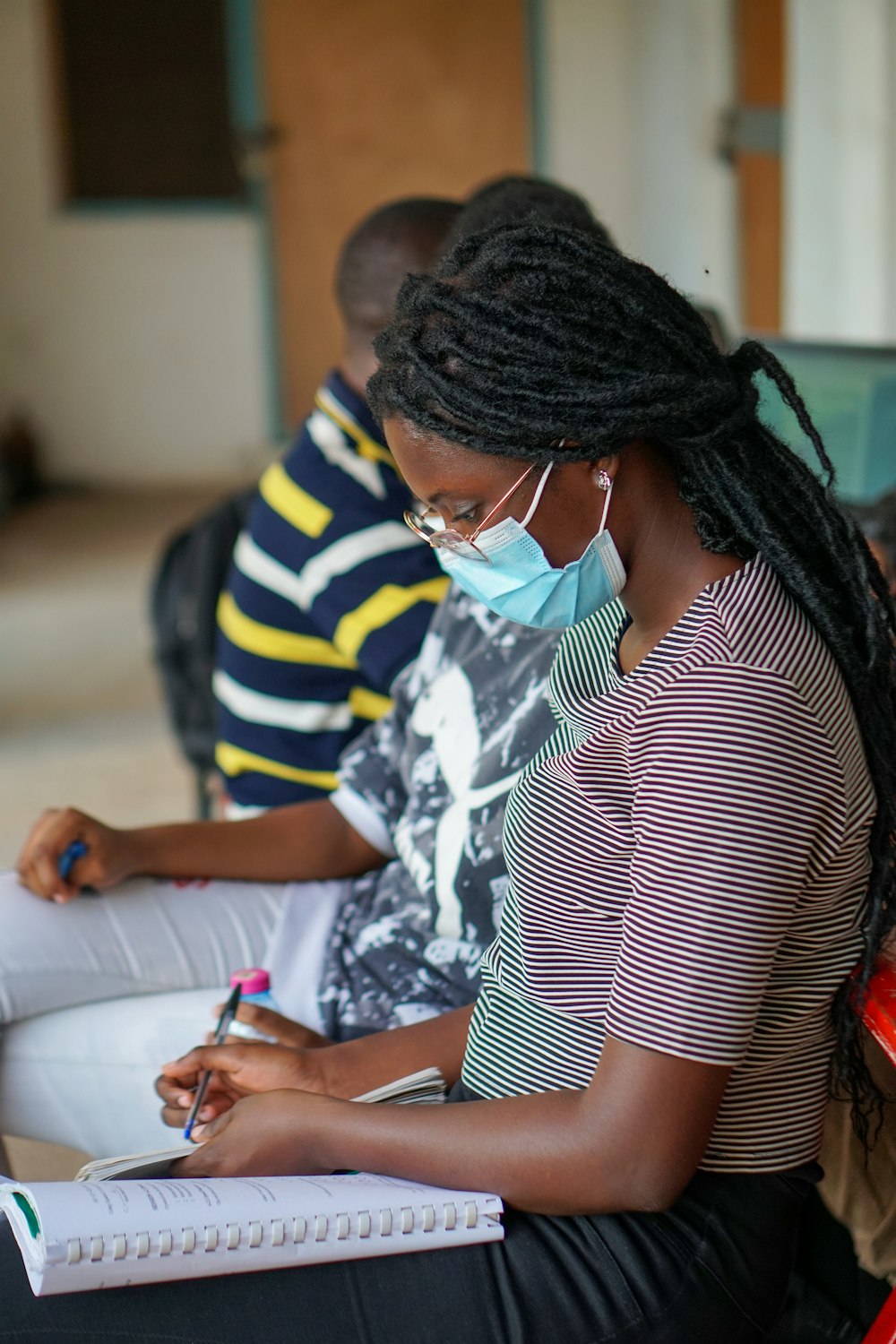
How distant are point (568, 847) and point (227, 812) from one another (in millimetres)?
1255

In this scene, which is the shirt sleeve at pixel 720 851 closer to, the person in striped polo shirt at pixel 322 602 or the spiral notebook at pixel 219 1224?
the spiral notebook at pixel 219 1224

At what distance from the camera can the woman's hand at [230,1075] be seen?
1.30 meters

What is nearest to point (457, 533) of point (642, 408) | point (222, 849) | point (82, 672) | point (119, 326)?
point (642, 408)

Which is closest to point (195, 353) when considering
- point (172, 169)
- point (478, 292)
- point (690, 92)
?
point (172, 169)

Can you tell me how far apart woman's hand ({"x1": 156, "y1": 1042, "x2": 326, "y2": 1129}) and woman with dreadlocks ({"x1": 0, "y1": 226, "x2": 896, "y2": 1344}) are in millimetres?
128

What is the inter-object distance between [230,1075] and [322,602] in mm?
725

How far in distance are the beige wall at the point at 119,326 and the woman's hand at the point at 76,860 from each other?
552cm

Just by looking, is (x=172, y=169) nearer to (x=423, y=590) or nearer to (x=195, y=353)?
(x=195, y=353)

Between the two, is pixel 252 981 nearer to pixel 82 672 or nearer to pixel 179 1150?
pixel 179 1150

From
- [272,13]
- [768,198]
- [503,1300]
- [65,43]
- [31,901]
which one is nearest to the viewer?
[503,1300]

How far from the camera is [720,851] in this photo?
3.13ft

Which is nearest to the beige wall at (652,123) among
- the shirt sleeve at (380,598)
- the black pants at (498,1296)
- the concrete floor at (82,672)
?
the concrete floor at (82,672)

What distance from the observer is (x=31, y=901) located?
1582 mm

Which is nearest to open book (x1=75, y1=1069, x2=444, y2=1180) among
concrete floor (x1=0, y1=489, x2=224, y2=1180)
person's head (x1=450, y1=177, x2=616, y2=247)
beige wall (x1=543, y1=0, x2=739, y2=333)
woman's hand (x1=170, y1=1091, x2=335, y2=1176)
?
woman's hand (x1=170, y1=1091, x2=335, y2=1176)
